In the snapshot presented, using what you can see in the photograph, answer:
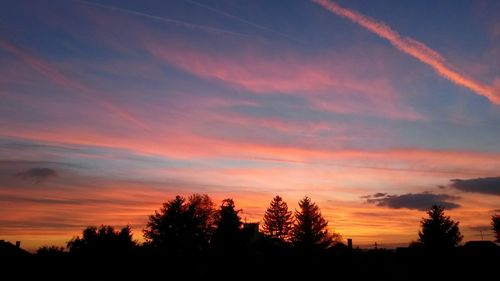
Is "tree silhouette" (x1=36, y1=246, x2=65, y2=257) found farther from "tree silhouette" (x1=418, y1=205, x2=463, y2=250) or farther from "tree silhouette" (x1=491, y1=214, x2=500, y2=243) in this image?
"tree silhouette" (x1=491, y1=214, x2=500, y2=243)

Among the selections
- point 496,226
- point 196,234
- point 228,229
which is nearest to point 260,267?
point 228,229

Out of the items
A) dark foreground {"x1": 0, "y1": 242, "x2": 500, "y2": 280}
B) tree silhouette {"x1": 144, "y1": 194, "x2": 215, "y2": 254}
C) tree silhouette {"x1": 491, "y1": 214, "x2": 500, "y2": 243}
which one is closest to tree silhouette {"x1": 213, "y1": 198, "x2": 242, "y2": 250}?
dark foreground {"x1": 0, "y1": 242, "x2": 500, "y2": 280}

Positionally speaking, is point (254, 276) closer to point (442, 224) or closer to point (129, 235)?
point (129, 235)

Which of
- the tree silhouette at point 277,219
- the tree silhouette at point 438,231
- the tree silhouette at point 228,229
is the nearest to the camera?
the tree silhouette at point 228,229

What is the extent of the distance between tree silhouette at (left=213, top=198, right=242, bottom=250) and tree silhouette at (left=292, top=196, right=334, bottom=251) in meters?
28.6

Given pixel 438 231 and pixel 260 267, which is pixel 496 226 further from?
pixel 260 267

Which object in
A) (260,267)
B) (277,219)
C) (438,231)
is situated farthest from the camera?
(277,219)

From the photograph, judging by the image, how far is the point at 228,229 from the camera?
38656 millimetres

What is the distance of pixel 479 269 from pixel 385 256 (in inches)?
514

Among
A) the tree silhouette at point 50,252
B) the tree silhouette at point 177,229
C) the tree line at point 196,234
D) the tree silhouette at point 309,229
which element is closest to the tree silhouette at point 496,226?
the tree line at point 196,234

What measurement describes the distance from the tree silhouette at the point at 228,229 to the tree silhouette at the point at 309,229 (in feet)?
93.7

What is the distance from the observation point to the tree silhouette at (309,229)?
66188 mm

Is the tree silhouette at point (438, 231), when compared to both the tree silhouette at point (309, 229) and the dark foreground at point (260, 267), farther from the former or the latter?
the tree silhouette at point (309, 229)

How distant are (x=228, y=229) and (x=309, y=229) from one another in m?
31.9
